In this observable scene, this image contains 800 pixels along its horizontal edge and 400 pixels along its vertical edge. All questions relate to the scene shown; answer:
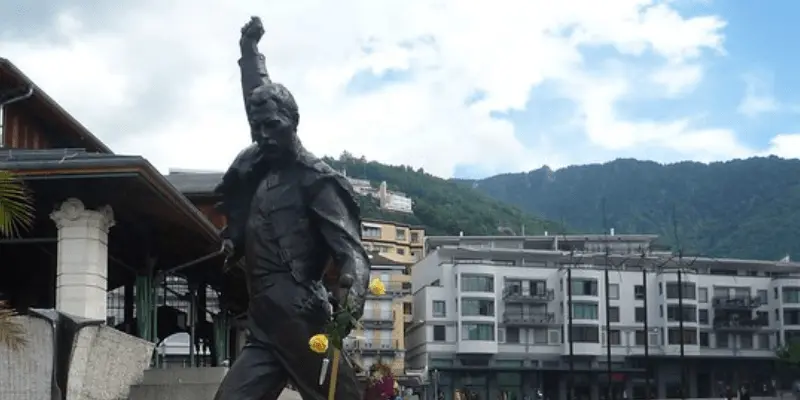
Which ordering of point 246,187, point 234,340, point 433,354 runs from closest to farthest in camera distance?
1. point 246,187
2. point 234,340
3. point 433,354

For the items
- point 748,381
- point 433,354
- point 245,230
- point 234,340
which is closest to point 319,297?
point 245,230

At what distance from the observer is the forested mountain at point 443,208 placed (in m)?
160

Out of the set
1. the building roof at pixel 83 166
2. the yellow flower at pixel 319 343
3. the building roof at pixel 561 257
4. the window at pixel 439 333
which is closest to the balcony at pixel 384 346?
the window at pixel 439 333

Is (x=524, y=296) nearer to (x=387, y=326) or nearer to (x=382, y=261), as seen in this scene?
(x=387, y=326)

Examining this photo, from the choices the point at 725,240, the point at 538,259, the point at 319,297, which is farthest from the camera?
the point at 725,240

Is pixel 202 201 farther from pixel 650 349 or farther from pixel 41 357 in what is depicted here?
pixel 650 349

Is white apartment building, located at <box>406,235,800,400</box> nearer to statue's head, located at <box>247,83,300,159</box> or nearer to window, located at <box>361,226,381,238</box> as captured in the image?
window, located at <box>361,226,381,238</box>

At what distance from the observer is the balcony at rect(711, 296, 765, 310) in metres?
102

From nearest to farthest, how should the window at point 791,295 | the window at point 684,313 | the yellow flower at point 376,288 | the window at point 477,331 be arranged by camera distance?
1. the yellow flower at point 376,288
2. the window at point 477,331
3. the window at point 684,313
4. the window at point 791,295

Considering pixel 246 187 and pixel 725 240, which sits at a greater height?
pixel 725 240

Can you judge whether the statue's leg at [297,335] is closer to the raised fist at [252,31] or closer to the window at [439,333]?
the raised fist at [252,31]

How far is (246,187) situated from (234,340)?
33.1m

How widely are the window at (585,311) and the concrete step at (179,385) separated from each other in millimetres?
81318

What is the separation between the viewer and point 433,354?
310 feet
